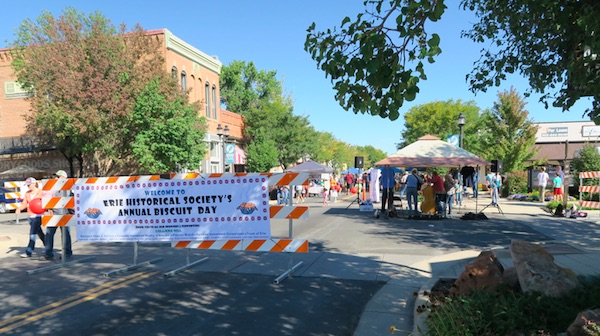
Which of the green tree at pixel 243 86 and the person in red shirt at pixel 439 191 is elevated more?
the green tree at pixel 243 86

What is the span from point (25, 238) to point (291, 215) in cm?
936

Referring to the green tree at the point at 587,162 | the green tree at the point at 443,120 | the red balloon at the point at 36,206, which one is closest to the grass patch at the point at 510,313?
the red balloon at the point at 36,206

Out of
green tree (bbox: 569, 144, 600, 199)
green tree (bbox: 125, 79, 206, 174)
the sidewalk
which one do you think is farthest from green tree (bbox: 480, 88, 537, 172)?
green tree (bbox: 125, 79, 206, 174)

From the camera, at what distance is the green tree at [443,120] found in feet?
168

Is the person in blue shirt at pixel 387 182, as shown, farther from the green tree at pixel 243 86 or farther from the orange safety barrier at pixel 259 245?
the green tree at pixel 243 86

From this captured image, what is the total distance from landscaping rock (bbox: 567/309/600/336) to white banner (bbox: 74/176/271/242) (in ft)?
14.9

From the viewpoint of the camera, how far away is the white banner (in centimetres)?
699

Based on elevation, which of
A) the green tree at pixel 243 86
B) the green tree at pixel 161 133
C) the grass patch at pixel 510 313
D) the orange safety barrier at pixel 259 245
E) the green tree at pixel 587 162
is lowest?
the grass patch at pixel 510 313

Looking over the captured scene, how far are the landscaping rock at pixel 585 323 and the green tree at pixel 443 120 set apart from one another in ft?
164

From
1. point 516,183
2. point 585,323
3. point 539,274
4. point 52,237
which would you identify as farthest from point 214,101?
point 585,323

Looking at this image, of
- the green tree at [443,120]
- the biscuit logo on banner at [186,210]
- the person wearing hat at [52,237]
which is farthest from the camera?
the green tree at [443,120]

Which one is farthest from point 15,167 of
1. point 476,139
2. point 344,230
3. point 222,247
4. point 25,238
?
point 476,139

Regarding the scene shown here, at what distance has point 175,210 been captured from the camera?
7.29 m

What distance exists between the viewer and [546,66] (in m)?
6.29
